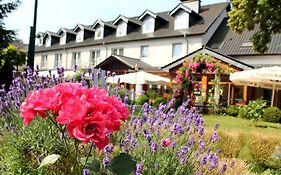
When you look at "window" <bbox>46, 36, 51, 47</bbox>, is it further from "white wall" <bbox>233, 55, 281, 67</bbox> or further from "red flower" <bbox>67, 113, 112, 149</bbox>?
"red flower" <bbox>67, 113, 112, 149</bbox>

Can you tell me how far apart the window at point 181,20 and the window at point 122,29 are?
635cm

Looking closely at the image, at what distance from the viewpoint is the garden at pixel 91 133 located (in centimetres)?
166

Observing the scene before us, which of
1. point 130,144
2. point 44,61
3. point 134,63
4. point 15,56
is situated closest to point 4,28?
point 134,63

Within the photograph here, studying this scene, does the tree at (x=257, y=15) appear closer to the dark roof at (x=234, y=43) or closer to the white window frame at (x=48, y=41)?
the dark roof at (x=234, y=43)

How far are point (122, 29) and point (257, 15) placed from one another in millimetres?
22876

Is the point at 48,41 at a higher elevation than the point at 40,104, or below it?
higher

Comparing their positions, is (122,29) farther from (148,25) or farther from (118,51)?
(148,25)

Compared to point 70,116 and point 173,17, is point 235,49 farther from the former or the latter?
point 70,116

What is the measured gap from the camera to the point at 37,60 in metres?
51.7

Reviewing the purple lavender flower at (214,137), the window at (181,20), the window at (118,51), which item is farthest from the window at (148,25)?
the purple lavender flower at (214,137)

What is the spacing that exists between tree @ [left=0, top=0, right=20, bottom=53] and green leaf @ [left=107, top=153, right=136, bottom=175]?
77.4 ft

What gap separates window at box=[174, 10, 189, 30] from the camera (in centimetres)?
3300

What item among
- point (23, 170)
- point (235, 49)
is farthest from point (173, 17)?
point (23, 170)

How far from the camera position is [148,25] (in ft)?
118
